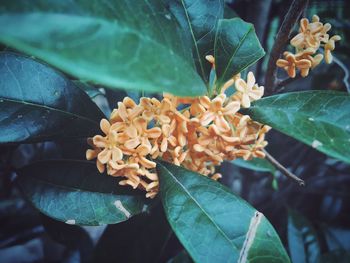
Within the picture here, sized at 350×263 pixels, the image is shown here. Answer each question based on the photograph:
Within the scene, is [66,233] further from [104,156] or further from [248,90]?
[248,90]

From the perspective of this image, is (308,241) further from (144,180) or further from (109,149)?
(109,149)

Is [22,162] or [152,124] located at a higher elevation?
[152,124]

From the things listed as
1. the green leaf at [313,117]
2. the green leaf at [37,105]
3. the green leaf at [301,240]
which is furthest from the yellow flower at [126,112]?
the green leaf at [301,240]

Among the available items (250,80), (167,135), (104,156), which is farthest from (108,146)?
(250,80)

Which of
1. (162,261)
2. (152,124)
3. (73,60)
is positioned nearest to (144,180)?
(152,124)

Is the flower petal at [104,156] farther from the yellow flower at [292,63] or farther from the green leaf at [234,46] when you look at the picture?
the yellow flower at [292,63]

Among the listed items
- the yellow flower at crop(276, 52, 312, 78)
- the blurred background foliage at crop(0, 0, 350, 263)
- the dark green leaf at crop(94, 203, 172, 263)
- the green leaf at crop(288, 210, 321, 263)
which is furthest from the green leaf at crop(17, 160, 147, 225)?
the green leaf at crop(288, 210, 321, 263)

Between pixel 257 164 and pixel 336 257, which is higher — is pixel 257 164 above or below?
above
